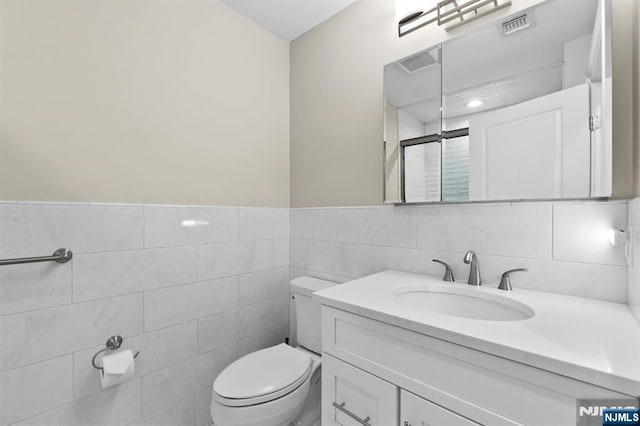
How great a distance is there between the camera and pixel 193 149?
152cm

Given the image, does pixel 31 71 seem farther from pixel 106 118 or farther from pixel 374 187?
pixel 374 187

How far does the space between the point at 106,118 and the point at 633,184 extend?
198 cm

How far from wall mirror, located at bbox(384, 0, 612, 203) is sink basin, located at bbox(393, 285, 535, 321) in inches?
15.7

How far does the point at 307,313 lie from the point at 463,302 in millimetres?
814

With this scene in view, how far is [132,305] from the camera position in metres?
1.29

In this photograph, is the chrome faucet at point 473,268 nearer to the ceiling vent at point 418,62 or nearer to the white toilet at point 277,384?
the white toilet at point 277,384

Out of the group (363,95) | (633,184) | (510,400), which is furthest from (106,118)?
(633,184)

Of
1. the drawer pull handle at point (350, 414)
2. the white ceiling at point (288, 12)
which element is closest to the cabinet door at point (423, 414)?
the drawer pull handle at point (350, 414)

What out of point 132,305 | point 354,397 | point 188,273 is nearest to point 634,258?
point 354,397

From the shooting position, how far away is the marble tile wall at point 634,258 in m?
0.76

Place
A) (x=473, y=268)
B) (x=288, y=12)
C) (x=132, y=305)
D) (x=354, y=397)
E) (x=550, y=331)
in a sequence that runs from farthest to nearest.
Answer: (x=288, y=12), (x=132, y=305), (x=473, y=268), (x=354, y=397), (x=550, y=331)

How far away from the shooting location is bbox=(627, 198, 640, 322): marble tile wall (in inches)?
30.0

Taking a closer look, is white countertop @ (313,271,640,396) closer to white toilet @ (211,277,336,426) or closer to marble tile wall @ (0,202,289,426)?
white toilet @ (211,277,336,426)

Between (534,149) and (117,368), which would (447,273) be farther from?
(117,368)
